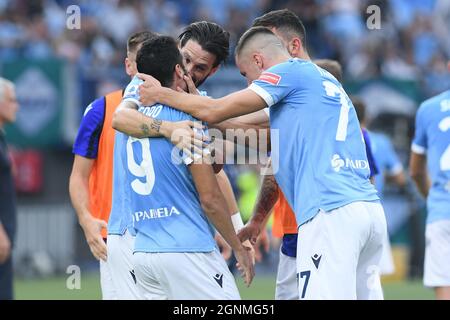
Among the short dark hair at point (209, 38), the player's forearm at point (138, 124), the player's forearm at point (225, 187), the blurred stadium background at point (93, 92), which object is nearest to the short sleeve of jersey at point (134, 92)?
the player's forearm at point (138, 124)

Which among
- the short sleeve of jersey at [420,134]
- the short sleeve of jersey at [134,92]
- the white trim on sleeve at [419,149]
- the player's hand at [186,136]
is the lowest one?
the white trim on sleeve at [419,149]

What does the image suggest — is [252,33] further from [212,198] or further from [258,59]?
[212,198]

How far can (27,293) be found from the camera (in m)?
13.0

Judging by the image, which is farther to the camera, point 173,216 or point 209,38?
point 209,38

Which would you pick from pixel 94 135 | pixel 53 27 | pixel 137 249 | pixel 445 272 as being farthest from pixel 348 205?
pixel 53 27

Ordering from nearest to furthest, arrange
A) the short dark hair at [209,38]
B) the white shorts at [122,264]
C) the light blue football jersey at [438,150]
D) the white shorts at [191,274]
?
the white shorts at [191,274]
the white shorts at [122,264]
the short dark hair at [209,38]
the light blue football jersey at [438,150]

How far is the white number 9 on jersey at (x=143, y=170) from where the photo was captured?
5.93 metres

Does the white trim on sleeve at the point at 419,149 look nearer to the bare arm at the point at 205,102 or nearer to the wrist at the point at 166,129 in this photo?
the bare arm at the point at 205,102

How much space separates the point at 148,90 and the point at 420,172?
13.4 feet

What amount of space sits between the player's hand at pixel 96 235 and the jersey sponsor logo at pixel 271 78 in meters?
1.79

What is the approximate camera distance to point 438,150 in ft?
28.8

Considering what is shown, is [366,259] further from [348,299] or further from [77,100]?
[77,100]

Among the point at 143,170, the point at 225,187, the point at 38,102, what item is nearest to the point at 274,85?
the point at 143,170
